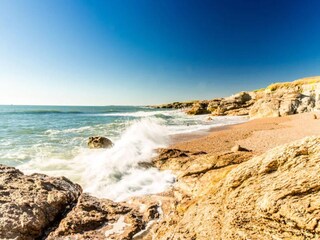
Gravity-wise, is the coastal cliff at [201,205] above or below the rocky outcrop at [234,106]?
below

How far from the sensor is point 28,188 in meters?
6.99

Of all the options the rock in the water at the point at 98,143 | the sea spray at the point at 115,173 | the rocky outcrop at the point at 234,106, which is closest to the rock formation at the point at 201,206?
the sea spray at the point at 115,173

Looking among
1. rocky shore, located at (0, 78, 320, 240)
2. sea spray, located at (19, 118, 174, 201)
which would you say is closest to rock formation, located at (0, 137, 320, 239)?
rocky shore, located at (0, 78, 320, 240)

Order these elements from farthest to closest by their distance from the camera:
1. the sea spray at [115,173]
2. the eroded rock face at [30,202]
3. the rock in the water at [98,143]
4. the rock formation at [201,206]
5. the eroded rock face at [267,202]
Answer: the rock in the water at [98,143], the sea spray at [115,173], the eroded rock face at [30,202], the rock formation at [201,206], the eroded rock face at [267,202]

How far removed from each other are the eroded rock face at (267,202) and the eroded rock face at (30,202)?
3.55 metres

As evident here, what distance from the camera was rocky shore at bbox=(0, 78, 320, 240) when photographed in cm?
324

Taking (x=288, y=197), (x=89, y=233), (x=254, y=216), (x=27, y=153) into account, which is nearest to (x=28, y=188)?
(x=89, y=233)

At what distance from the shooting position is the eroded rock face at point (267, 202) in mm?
3085

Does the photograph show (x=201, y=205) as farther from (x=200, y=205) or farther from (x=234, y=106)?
(x=234, y=106)

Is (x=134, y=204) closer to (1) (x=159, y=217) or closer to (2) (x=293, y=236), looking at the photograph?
(1) (x=159, y=217)

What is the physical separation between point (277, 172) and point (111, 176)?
812 cm

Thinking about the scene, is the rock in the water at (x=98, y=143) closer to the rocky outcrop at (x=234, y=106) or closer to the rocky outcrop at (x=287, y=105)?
the rocky outcrop at (x=287, y=105)

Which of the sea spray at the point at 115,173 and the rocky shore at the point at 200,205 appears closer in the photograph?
the rocky shore at the point at 200,205

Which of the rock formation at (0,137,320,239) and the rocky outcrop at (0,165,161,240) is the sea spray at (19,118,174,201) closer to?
the rock formation at (0,137,320,239)
